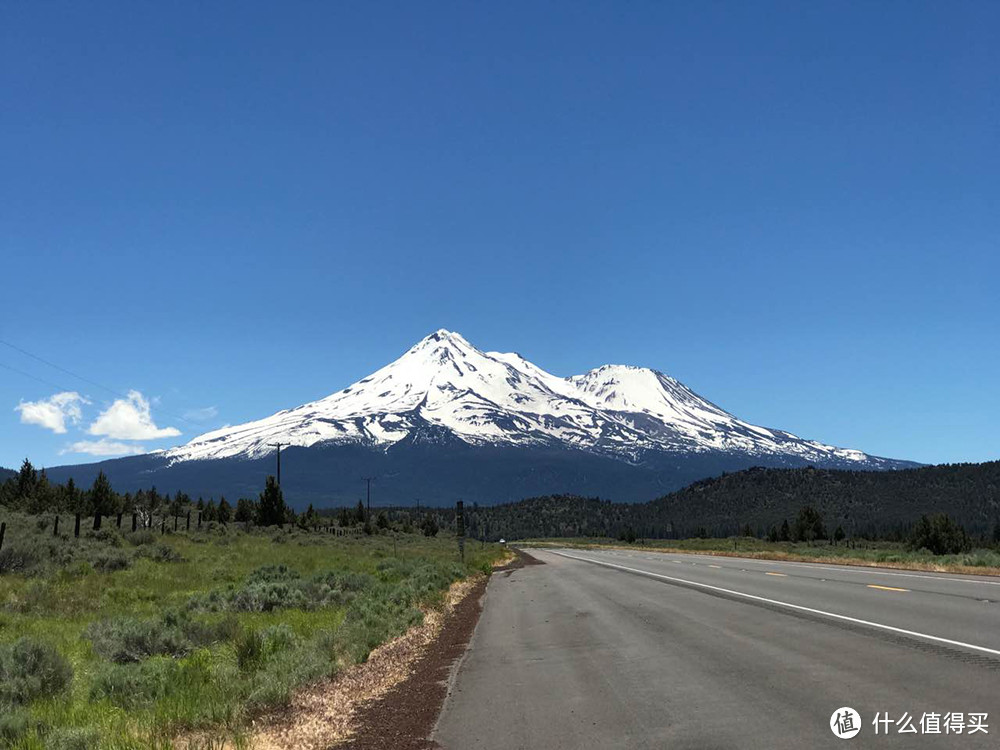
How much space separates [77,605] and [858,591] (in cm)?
1937

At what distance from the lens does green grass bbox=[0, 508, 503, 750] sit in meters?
9.00

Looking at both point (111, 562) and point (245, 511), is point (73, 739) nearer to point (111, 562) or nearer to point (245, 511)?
point (111, 562)

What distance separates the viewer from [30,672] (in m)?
11.2

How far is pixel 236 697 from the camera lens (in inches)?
397

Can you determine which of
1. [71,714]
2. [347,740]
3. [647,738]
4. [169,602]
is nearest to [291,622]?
[169,602]

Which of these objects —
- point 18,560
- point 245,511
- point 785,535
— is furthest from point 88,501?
point 785,535

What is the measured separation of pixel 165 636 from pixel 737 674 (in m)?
10.2

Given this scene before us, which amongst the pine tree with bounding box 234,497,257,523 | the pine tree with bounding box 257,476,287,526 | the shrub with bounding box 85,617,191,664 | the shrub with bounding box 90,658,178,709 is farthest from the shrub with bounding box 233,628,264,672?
the pine tree with bounding box 234,497,257,523

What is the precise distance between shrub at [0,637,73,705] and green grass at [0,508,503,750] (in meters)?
0.03

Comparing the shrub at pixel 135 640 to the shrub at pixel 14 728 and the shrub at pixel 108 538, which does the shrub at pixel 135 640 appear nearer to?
the shrub at pixel 14 728

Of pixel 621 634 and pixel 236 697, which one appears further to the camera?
pixel 621 634

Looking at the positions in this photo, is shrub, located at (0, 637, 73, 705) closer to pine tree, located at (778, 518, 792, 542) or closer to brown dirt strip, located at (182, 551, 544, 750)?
brown dirt strip, located at (182, 551, 544, 750)

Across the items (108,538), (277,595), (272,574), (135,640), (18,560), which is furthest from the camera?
(108,538)

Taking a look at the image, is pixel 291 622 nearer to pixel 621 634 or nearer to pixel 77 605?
pixel 77 605
